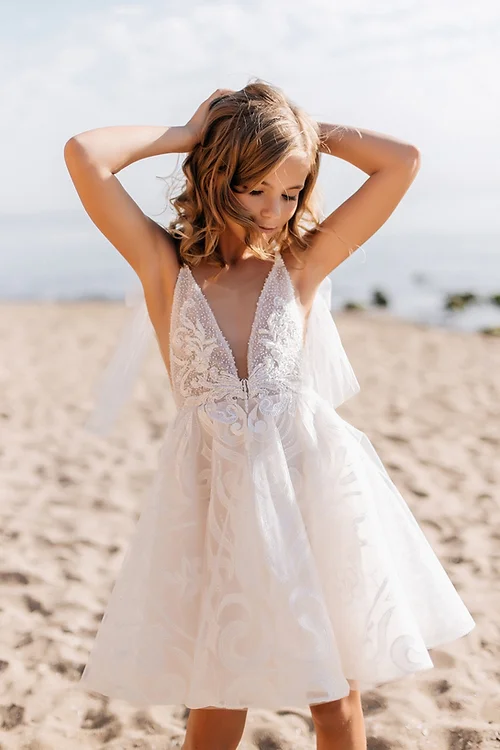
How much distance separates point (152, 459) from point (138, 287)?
3673mm

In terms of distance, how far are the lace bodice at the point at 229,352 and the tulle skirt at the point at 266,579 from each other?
0.05 m

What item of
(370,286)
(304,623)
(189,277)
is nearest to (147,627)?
(304,623)

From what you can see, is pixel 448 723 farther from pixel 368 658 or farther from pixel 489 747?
pixel 368 658

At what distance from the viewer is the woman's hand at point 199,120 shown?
265 cm

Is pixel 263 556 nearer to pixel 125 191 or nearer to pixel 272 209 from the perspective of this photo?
pixel 272 209

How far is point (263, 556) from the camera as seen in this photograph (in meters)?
2.29

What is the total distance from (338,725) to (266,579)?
0.49 metres

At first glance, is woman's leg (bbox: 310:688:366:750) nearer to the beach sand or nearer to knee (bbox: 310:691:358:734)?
knee (bbox: 310:691:358:734)

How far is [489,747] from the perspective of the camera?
3109 millimetres

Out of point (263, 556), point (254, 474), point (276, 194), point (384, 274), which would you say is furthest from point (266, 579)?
point (384, 274)

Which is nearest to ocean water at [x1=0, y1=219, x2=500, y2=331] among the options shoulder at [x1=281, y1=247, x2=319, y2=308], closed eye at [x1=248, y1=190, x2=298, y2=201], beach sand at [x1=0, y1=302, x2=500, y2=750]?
beach sand at [x1=0, y1=302, x2=500, y2=750]

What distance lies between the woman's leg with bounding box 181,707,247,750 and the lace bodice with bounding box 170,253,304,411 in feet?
2.92

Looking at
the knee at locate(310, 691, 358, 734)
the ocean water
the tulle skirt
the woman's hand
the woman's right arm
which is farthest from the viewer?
the ocean water

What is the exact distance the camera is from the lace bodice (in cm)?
249
